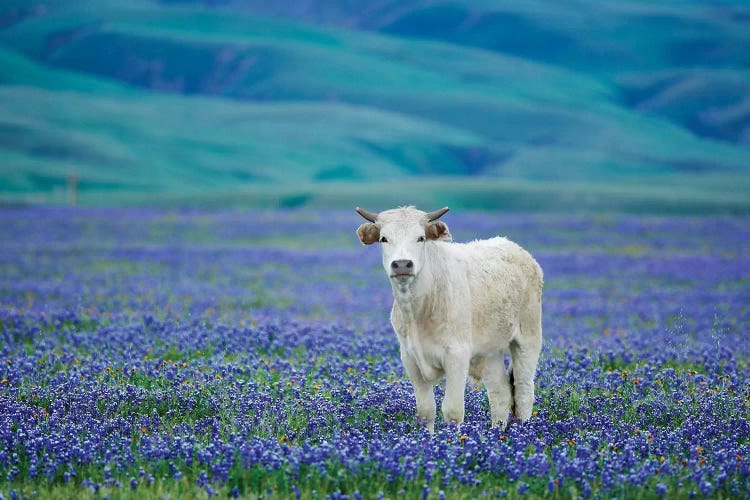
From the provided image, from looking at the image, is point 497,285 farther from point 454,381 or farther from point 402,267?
point 402,267

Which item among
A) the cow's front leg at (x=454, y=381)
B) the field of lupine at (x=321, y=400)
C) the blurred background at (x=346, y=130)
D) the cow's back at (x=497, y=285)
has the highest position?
the blurred background at (x=346, y=130)

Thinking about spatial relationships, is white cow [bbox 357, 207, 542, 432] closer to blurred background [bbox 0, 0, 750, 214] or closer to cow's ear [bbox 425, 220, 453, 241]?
cow's ear [bbox 425, 220, 453, 241]

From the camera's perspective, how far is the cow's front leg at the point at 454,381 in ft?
28.2

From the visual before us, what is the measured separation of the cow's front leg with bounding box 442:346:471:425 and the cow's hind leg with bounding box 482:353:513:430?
125 centimetres

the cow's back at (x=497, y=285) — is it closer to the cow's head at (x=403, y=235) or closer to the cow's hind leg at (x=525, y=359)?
the cow's hind leg at (x=525, y=359)

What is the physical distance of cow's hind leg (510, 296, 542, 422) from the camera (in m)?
9.81

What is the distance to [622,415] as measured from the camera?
9.57 meters

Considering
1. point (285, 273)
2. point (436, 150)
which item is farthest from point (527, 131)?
point (285, 273)

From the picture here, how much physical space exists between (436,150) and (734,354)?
120 m

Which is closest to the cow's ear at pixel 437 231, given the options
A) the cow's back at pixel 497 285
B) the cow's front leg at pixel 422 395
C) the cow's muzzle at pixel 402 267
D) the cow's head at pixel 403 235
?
the cow's head at pixel 403 235

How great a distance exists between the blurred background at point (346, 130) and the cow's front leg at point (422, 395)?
52.2 meters

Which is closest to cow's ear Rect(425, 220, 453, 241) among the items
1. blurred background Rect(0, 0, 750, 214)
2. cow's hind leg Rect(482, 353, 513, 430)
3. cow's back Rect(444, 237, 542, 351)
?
cow's back Rect(444, 237, 542, 351)

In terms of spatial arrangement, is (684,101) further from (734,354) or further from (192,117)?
(734,354)

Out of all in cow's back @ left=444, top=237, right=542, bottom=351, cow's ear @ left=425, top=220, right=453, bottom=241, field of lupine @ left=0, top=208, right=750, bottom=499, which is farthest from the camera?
cow's back @ left=444, top=237, right=542, bottom=351
